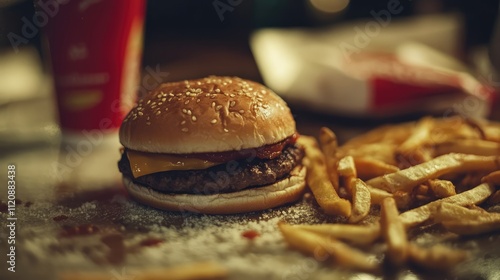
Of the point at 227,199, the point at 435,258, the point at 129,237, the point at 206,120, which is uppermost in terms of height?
the point at 206,120

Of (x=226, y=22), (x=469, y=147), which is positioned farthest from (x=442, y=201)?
(x=226, y=22)

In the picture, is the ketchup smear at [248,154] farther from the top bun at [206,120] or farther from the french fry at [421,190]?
the french fry at [421,190]

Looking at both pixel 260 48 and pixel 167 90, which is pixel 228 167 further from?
pixel 260 48

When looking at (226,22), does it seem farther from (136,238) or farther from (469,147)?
(136,238)

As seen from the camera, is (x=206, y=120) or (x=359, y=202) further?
(x=206, y=120)

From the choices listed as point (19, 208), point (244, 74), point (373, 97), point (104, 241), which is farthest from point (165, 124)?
point (244, 74)

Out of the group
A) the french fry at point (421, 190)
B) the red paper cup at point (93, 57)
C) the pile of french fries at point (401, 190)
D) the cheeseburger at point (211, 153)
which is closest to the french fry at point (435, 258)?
the pile of french fries at point (401, 190)

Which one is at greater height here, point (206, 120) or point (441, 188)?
point (206, 120)
